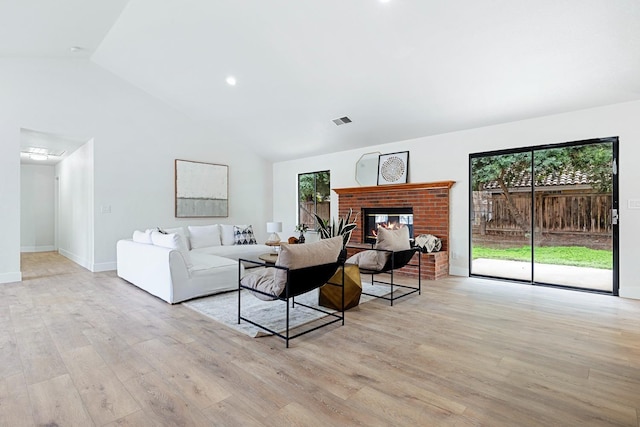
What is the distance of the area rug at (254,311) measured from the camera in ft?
9.93

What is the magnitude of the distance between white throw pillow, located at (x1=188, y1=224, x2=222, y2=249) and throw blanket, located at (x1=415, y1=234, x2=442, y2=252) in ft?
11.5

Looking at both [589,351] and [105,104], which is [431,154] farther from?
[105,104]

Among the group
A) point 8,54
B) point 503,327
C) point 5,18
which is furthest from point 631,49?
point 8,54

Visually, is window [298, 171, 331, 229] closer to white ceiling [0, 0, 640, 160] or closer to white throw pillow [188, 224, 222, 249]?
white ceiling [0, 0, 640, 160]

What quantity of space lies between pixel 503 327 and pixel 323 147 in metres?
4.81

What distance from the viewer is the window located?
24.2 ft

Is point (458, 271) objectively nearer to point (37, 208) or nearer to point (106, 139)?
point (106, 139)

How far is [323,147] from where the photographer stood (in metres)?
6.88

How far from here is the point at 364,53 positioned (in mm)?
3988

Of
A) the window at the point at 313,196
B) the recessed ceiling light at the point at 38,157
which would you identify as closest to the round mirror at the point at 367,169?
the window at the point at 313,196

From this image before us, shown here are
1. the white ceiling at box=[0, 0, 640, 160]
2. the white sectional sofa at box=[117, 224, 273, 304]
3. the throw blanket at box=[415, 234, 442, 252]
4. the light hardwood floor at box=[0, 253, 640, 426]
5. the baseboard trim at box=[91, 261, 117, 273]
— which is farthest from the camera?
the baseboard trim at box=[91, 261, 117, 273]

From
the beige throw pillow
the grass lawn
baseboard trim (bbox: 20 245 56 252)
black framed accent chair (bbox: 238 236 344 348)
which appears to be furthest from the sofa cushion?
baseboard trim (bbox: 20 245 56 252)

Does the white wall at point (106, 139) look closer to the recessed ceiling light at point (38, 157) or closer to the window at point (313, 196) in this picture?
the window at point (313, 196)

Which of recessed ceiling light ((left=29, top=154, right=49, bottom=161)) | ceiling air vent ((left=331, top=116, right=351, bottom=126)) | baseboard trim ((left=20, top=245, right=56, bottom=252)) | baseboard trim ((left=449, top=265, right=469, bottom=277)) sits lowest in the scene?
baseboard trim ((left=449, top=265, right=469, bottom=277))
